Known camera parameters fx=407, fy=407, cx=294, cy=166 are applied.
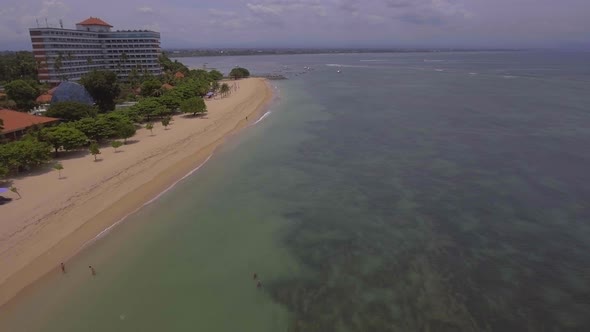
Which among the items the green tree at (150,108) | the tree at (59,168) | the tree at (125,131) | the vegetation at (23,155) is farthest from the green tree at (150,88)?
the tree at (59,168)

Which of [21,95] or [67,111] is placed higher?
[67,111]

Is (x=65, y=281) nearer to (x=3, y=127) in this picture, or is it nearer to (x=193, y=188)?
(x=193, y=188)

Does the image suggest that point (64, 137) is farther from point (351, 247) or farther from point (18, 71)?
point (18, 71)

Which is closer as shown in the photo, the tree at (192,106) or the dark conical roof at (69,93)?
the dark conical roof at (69,93)

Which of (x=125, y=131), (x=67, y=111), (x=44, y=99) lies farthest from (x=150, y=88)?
(x=125, y=131)

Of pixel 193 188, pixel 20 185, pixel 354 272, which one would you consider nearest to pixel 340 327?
pixel 354 272

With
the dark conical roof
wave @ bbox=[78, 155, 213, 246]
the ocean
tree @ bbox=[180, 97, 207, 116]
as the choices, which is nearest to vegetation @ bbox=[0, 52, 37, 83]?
the dark conical roof

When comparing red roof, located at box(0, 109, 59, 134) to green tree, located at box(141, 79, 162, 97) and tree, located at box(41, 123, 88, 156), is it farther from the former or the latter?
green tree, located at box(141, 79, 162, 97)

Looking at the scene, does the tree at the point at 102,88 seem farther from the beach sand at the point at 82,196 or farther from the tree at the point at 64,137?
the tree at the point at 64,137
